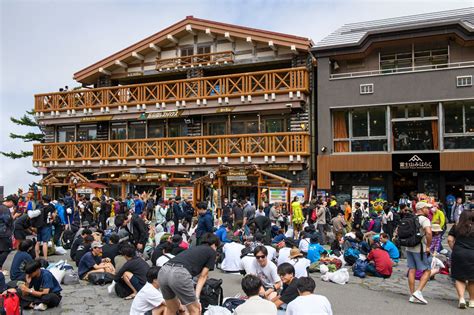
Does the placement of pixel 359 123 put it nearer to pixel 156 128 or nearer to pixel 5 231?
pixel 156 128

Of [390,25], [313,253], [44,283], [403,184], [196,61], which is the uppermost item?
[390,25]

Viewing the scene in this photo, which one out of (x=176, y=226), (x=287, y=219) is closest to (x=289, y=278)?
(x=176, y=226)

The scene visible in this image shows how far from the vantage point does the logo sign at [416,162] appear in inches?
738

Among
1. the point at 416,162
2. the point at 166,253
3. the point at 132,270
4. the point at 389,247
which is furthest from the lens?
the point at 416,162

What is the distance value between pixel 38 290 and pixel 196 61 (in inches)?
732

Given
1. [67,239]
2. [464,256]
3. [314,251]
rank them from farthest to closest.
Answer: [67,239] → [314,251] → [464,256]

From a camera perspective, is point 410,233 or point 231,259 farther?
point 231,259

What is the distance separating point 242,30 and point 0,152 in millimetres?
29637

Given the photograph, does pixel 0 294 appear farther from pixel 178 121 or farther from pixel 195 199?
pixel 178 121

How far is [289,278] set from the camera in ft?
21.7

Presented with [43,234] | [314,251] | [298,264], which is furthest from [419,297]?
[43,234]

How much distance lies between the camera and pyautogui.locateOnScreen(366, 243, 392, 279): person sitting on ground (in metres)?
10.2

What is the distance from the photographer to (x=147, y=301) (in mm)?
6398

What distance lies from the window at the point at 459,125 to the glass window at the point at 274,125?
773 centimetres
